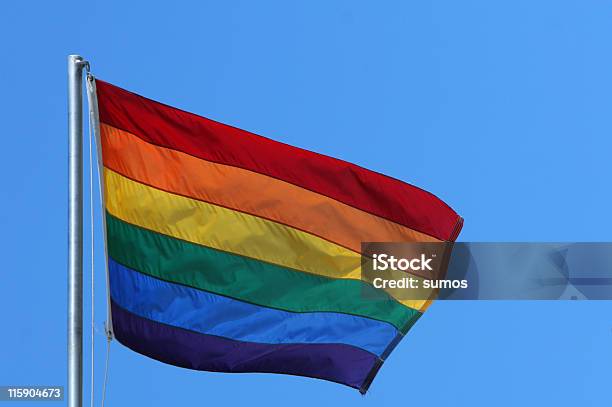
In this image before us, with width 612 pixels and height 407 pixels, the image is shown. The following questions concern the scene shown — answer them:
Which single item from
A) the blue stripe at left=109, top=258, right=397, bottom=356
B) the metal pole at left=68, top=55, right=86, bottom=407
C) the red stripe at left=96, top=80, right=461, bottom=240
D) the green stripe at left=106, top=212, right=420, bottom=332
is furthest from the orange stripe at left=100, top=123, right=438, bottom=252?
the metal pole at left=68, top=55, right=86, bottom=407

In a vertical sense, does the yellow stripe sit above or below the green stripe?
above

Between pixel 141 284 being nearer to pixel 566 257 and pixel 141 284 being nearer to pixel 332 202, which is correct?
pixel 332 202

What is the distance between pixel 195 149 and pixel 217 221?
2.61 ft

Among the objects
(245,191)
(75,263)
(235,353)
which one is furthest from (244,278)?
(75,263)

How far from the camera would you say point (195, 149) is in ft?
48.4

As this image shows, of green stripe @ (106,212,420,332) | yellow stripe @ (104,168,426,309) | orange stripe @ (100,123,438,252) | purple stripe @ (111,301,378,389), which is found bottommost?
purple stripe @ (111,301,378,389)

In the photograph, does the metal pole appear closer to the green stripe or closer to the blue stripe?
the green stripe

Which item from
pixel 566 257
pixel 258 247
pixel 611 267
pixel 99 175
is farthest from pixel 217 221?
pixel 611 267

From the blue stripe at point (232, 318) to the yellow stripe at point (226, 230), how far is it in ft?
1.63

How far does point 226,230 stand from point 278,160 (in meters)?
0.94

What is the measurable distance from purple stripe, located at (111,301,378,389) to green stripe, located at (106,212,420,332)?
1.50ft

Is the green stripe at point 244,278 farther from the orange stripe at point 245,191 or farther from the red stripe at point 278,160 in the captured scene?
the red stripe at point 278,160

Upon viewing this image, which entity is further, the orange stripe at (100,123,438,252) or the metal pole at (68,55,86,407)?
the orange stripe at (100,123,438,252)

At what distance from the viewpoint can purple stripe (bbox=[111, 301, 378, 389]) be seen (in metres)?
14.4
